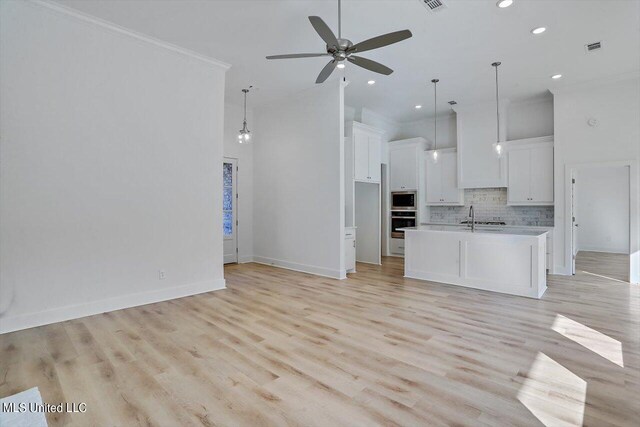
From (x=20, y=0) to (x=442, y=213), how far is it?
8191 mm

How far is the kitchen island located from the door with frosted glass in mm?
3781

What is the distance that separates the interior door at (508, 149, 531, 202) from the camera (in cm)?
659

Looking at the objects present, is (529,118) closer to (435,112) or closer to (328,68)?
(435,112)

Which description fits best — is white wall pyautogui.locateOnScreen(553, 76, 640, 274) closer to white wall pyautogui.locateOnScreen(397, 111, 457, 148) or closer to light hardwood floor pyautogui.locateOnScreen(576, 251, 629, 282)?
light hardwood floor pyautogui.locateOnScreen(576, 251, 629, 282)

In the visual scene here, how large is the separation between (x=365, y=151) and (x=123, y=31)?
4507 mm

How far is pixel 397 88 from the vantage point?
6.12 metres

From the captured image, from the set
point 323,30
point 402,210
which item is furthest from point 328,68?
point 402,210

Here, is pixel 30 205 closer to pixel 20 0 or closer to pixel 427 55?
pixel 20 0

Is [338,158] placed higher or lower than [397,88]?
lower

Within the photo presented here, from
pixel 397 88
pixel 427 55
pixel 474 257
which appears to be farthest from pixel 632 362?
pixel 397 88

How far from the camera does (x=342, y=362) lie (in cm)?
262

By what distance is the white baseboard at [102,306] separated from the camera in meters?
3.30

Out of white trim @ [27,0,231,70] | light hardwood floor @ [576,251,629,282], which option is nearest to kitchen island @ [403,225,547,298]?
light hardwood floor @ [576,251,629,282]

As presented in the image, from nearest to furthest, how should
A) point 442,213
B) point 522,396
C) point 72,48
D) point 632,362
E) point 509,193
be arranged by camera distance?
point 522,396, point 632,362, point 72,48, point 509,193, point 442,213
